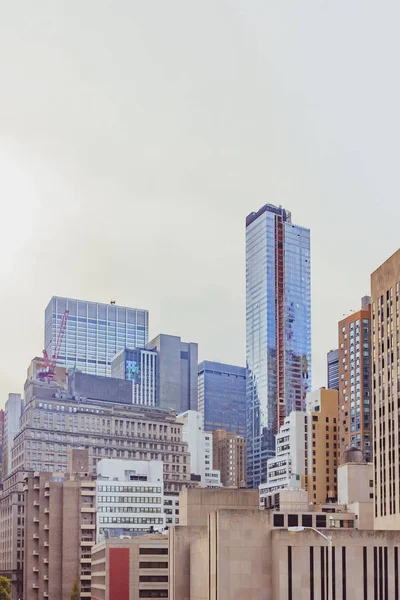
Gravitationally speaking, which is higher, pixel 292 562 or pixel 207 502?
pixel 207 502

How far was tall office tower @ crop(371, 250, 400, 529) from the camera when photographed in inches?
6865

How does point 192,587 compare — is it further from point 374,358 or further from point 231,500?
point 374,358

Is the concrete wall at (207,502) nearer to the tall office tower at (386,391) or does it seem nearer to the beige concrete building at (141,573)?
the beige concrete building at (141,573)

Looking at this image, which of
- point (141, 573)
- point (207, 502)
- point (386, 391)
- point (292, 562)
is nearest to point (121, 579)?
point (141, 573)

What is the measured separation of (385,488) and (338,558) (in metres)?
55.5

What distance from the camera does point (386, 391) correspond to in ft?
592

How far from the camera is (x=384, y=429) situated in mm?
180250

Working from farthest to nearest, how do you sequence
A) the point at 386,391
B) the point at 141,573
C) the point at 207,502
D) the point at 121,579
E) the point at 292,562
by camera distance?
the point at 121,579 → the point at 141,573 → the point at 207,502 → the point at 386,391 → the point at 292,562

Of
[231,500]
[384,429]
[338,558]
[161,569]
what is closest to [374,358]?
[384,429]

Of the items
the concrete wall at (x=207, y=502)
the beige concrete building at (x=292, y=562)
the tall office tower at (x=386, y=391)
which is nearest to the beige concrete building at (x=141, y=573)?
the concrete wall at (x=207, y=502)

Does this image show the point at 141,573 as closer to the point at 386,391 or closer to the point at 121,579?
the point at 121,579

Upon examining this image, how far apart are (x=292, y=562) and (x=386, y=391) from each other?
61.6 m

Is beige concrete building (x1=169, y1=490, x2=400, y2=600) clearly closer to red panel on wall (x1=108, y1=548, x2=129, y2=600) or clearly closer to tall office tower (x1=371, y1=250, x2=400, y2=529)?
tall office tower (x1=371, y1=250, x2=400, y2=529)

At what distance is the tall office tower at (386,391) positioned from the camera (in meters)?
174
